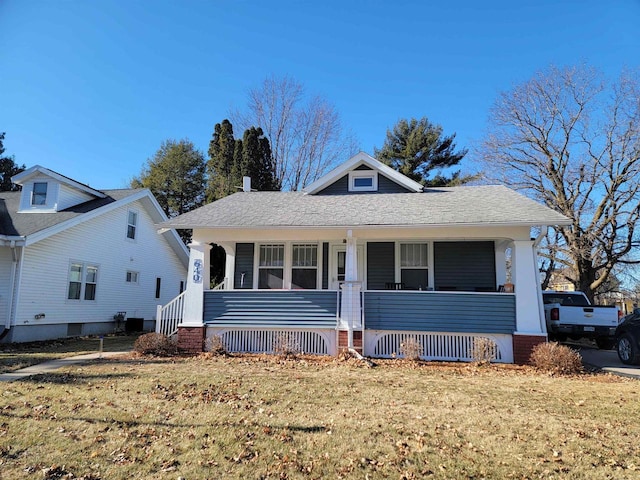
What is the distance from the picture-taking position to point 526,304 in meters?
9.84

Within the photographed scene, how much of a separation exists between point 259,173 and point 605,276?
63.9 ft

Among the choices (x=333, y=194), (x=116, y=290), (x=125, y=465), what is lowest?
(x=125, y=465)

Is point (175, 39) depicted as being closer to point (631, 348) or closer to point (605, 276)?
point (631, 348)

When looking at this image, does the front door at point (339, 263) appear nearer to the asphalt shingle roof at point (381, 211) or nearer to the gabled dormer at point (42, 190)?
the asphalt shingle roof at point (381, 211)

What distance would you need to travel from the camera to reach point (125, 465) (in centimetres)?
402

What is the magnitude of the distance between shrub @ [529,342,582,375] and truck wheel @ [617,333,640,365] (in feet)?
6.78

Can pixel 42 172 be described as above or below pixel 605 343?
above

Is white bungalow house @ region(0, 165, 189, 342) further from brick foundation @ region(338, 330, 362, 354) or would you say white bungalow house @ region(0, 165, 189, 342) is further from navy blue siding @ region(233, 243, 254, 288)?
brick foundation @ region(338, 330, 362, 354)

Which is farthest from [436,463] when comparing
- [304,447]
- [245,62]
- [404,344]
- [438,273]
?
[245,62]

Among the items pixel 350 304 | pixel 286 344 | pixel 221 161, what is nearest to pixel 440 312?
pixel 350 304

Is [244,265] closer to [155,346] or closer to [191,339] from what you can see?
[191,339]

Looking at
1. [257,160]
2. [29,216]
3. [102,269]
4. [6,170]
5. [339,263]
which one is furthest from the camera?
[6,170]

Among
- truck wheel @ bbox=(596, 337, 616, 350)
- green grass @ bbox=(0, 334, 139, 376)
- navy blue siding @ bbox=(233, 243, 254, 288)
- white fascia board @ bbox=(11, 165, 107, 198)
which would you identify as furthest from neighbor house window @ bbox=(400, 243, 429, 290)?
white fascia board @ bbox=(11, 165, 107, 198)

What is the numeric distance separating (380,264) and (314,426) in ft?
25.6
